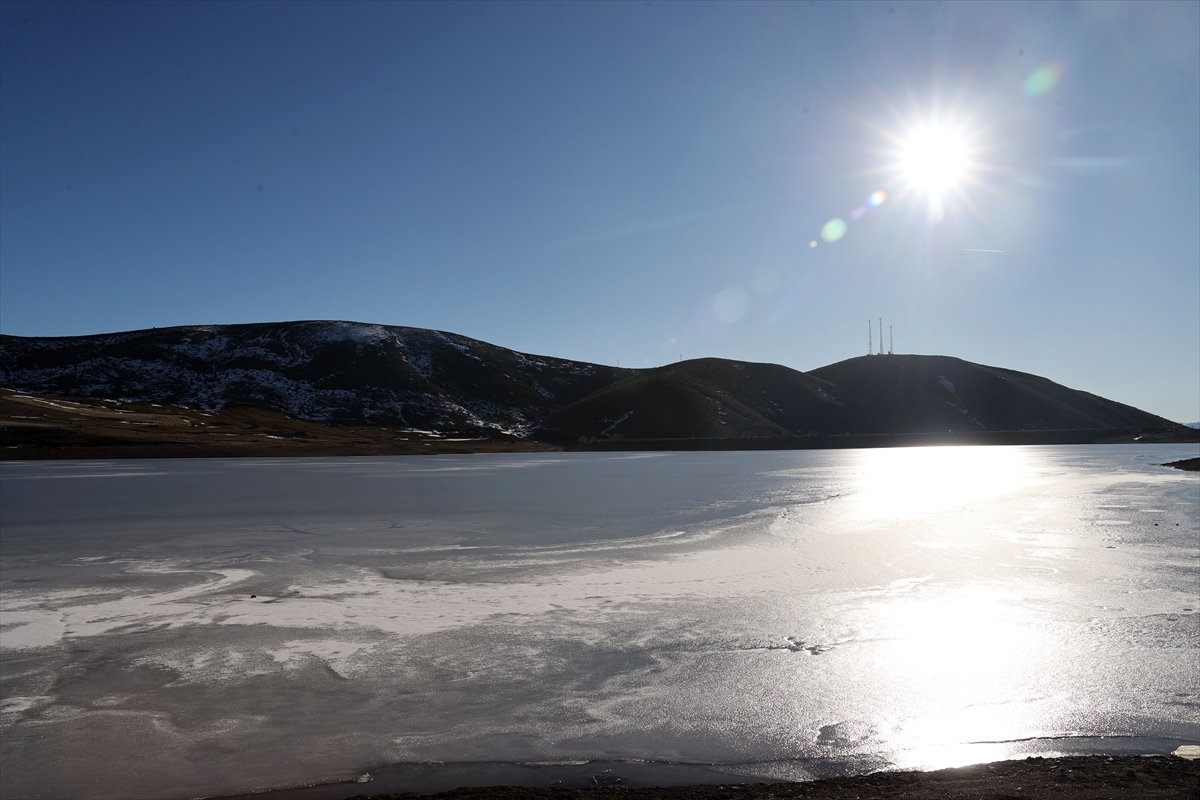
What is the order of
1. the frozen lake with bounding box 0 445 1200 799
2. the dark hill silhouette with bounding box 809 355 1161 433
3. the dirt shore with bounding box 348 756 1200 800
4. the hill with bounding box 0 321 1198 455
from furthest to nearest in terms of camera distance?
the dark hill silhouette with bounding box 809 355 1161 433 < the hill with bounding box 0 321 1198 455 < the frozen lake with bounding box 0 445 1200 799 < the dirt shore with bounding box 348 756 1200 800

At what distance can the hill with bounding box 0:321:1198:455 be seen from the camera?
14100 centimetres

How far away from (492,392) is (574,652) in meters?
171

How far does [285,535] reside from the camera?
60.9 ft

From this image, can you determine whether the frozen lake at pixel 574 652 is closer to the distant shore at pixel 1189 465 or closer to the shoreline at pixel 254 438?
the distant shore at pixel 1189 465

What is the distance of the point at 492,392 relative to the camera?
177750mm

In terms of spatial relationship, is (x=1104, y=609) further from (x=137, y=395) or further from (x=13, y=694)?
(x=137, y=395)

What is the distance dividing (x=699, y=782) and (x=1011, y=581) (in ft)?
30.4

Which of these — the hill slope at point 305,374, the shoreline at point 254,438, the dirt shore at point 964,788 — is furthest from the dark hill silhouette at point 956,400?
the dirt shore at point 964,788

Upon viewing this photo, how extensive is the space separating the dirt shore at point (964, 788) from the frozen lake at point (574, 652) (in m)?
0.33

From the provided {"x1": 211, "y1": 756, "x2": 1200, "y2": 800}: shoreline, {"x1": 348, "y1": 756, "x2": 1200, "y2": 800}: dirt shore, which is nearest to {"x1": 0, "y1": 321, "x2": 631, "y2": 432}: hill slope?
{"x1": 211, "y1": 756, "x2": 1200, "y2": 800}: shoreline

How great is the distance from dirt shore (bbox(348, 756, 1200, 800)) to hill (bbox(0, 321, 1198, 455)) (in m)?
108

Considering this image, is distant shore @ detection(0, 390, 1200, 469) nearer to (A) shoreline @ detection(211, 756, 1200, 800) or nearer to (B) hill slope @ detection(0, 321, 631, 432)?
(B) hill slope @ detection(0, 321, 631, 432)

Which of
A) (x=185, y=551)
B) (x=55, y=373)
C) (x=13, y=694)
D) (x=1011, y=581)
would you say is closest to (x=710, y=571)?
(x=1011, y=581)

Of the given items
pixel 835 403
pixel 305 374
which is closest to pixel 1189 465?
pixel 835 403
